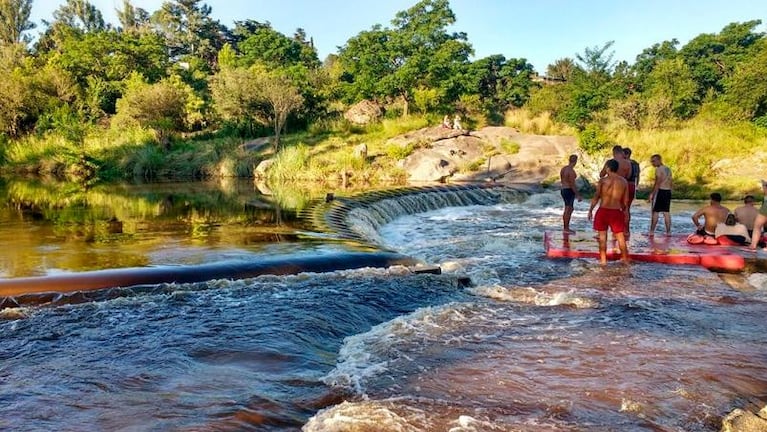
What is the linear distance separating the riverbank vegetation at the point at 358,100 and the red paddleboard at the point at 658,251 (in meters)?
11.6

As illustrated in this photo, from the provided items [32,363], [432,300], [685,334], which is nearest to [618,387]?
[685,334]

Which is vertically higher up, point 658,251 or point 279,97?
point 279,97

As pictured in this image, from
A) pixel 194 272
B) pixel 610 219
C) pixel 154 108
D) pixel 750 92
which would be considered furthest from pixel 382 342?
pixel 154 108

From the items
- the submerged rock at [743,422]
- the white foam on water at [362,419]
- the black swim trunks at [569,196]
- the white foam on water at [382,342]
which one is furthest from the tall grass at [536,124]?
the white foam on water at [362,419]

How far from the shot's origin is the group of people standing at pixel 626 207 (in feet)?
27.3

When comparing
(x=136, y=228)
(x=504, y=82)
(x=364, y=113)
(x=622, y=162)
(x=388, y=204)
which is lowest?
(x=136, y=228)

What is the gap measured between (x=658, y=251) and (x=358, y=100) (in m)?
24.9

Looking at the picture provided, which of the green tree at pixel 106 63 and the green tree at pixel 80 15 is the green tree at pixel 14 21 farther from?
the green tree at pixel 106 63

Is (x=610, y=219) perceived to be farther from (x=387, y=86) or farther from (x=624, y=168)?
(x=387, y=86)

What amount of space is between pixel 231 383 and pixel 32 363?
183 cm

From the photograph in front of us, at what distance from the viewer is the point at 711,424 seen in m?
3.74

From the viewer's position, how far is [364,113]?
30938 millimetres

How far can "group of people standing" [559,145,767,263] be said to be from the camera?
8.34 meters

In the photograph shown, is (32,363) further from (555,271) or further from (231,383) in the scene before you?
(555,271)
